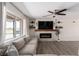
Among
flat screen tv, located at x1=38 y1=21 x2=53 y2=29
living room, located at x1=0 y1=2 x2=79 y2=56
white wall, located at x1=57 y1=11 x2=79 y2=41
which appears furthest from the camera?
flat screen tv, located at x1=38 y1=21 x2=53 y2=29

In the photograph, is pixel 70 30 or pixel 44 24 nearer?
pixel 70 30

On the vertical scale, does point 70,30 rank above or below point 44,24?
below

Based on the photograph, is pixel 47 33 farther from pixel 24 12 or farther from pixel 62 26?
pixel 24 12

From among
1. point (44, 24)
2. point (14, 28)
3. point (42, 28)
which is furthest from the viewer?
point (42, 28)

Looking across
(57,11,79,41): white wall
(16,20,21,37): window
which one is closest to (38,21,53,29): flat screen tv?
(57,11,79,41): white wall

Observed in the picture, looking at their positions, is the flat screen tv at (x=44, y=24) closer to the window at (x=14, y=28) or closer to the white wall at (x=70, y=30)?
the white wall at (x=70, y=30)

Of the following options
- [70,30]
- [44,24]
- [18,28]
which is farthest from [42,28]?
[18,28]

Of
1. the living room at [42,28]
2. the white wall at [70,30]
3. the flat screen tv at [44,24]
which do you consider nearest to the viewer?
the living room at [42,28]

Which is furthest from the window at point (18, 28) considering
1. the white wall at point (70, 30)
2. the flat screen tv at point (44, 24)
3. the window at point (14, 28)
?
the white wall at point (70, 30)

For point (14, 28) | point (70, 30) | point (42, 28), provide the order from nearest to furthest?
1. point (14, 28)
2. point (70, 30)
3. point (42, 28)

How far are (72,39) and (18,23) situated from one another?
82.5 inches

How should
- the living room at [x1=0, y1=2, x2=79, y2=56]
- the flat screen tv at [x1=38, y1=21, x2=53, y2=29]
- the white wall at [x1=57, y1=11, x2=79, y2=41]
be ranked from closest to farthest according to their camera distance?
the living room at [x1=0, y1=2, x2=79, y2=56] → the white wall at [x1=57, y1=11, x2=79, y2=41] → the flat screen tv at [x1=38, y1=21, x2=53, y2=29]

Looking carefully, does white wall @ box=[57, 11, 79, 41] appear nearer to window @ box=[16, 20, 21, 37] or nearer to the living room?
the living room

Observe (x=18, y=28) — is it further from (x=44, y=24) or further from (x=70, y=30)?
(x=70, y=30)
